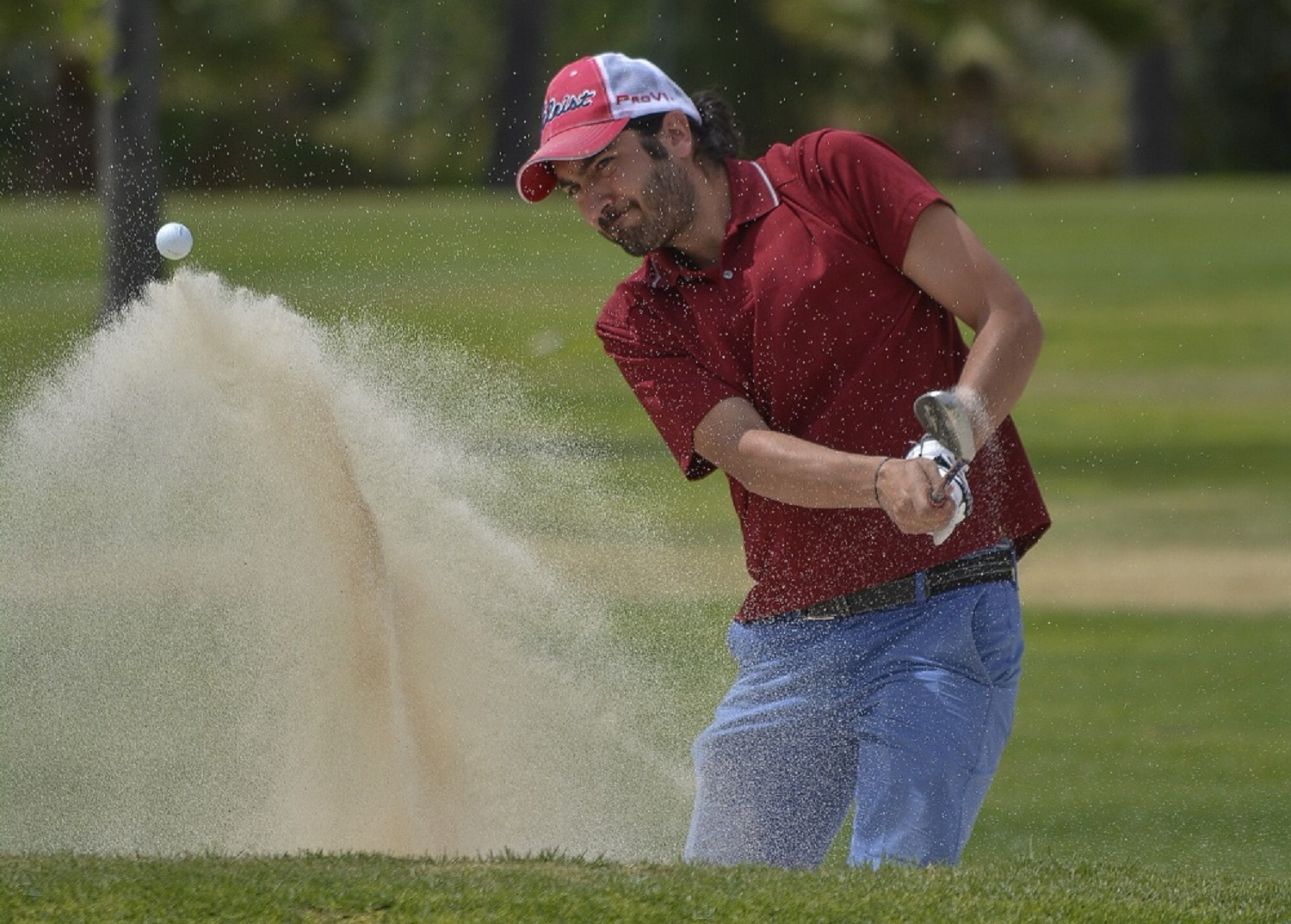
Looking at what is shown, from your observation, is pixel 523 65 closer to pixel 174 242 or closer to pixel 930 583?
pixel 174 242

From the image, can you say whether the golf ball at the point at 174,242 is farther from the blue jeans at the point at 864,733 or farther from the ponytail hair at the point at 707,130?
the blue jeans at the point at 864,733

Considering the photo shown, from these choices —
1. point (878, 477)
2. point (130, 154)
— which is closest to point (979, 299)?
point (878, 477)

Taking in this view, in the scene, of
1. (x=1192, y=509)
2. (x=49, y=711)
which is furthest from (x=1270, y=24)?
(x=49, y=711)

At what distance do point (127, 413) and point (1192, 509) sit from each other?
9.62 m

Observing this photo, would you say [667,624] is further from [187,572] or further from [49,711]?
[49,711]

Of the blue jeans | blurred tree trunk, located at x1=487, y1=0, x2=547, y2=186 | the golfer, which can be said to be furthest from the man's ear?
blurred tree trunk, located at x1=487, y1=0, x2=547, y2=186

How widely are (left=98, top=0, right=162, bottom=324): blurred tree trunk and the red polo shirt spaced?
8521 mm

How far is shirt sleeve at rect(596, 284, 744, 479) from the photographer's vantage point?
4.61 m

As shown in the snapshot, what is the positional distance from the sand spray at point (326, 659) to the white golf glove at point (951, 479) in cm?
158

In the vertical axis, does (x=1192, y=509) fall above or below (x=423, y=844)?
below

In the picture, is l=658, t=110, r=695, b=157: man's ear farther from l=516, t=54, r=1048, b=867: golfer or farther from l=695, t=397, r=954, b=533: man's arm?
l=695, t=397, r=954, b=533: man's arm

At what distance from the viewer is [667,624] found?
920 cm

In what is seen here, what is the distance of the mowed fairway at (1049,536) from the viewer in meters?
3.95

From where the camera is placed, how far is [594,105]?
15.2ft
